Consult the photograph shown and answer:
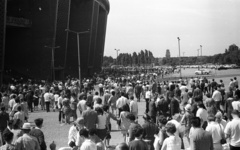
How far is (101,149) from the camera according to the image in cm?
747

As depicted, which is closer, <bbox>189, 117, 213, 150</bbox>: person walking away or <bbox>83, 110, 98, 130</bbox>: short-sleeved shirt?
<bbox>189, 117, 213, 150</bbox>: person walking away

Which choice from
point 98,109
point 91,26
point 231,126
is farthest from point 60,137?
point 91,26

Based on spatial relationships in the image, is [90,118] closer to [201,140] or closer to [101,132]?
[101,132]

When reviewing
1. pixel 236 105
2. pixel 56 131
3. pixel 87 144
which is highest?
pixel 236 105

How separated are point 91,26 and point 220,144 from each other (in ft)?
206

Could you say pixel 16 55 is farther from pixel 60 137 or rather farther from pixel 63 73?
pixel 60 137

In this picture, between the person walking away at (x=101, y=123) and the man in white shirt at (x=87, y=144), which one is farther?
Answer: the person walking away at (x=101, y=123)

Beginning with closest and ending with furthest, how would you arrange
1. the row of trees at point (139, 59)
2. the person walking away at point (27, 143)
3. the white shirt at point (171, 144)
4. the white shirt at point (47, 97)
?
the white shirt at point (171, 144), the person walking away at point (27, 143), the white shirt at point (47, 97), the row of trees at point (139, 59)

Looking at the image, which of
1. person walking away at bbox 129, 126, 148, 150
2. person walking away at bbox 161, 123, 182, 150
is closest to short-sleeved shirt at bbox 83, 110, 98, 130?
person walking away at bbox 129, 126, 148, 150

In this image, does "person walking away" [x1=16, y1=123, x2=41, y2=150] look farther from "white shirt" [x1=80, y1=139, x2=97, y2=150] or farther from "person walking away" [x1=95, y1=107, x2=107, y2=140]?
"person walking away" [x1=95, y1=107, x2=107, y2=140]

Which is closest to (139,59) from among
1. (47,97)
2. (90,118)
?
(47,97)

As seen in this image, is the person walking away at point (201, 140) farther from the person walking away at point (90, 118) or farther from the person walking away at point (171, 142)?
the person walking away at point (90, 118)

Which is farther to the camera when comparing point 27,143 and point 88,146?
point 27,143

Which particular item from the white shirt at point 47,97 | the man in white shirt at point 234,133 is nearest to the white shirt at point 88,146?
the man in white shirt at point 234,133
